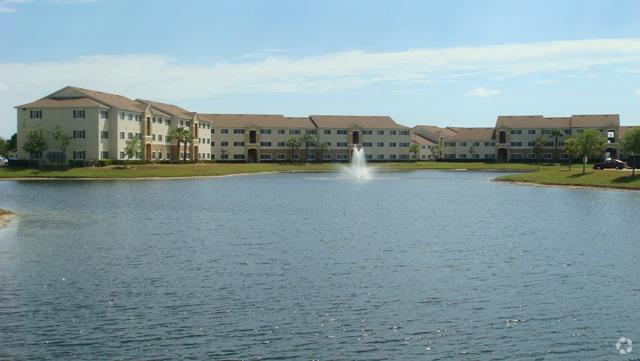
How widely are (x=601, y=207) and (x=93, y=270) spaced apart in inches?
1992

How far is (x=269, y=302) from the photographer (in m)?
27.7

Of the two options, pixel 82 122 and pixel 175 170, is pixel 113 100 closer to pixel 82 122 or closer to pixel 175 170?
pixel 82 122

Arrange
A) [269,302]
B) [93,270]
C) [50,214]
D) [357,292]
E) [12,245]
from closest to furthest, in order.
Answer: [269,302] < [357,292] < [93,270] < [12,245] < [50,214]

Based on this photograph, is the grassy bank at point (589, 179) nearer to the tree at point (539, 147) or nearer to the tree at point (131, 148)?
the tree at point (131, 148)

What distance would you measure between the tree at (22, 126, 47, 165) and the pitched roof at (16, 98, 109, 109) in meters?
5.91

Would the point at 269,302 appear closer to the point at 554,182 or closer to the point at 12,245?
the point at 12,245

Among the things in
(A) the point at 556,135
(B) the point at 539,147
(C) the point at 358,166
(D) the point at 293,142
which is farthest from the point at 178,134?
(A) the point at 556,135

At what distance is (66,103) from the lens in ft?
429

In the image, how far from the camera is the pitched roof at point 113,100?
436ft

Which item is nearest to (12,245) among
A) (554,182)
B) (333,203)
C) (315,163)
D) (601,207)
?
(333,203)

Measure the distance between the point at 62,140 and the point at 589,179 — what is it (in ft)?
278

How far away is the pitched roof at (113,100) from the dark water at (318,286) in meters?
75.5

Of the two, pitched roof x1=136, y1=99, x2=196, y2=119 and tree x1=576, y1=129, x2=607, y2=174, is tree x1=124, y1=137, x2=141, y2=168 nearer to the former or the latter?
pitched roof x1=136, y1=99, x2=196, y2=119

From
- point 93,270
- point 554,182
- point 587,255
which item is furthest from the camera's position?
point 554,182
